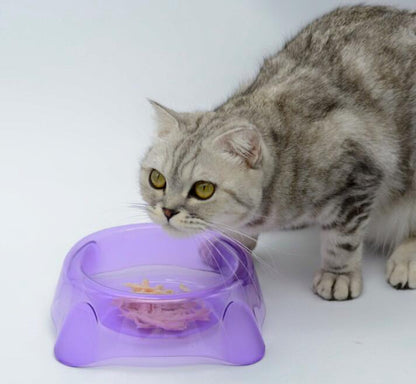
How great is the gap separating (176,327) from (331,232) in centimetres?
58

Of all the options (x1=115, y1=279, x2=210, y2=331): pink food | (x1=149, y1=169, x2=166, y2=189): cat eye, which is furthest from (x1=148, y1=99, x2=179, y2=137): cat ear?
(x1=115, y1=279, x2=210, y2=331): pink food

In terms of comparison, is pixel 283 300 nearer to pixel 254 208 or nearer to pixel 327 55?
pixel 254 208

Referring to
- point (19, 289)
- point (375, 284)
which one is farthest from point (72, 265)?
point (375, 284)

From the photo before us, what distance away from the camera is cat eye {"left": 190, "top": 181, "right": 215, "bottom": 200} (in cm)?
Result: 210

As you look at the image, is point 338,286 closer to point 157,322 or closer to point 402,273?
point 402,273

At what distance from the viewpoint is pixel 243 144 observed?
6.88 ft

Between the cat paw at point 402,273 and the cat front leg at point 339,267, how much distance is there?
121 millimetres

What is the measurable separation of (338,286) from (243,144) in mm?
613

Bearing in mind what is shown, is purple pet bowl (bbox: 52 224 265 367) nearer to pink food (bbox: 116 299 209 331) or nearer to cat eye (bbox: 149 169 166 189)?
pink food (bbox: 116 299 209 331)

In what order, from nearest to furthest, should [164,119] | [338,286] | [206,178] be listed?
[206,178], [164,119], [338,286]

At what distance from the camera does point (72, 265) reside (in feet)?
7.70

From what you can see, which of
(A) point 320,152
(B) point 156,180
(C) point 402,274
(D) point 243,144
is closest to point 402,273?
(C) point 402,274

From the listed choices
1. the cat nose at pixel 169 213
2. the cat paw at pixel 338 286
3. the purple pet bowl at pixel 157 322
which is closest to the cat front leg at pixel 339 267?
the cat paw at pixel 338 286

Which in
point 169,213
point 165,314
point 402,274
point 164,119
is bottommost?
point 402,274
